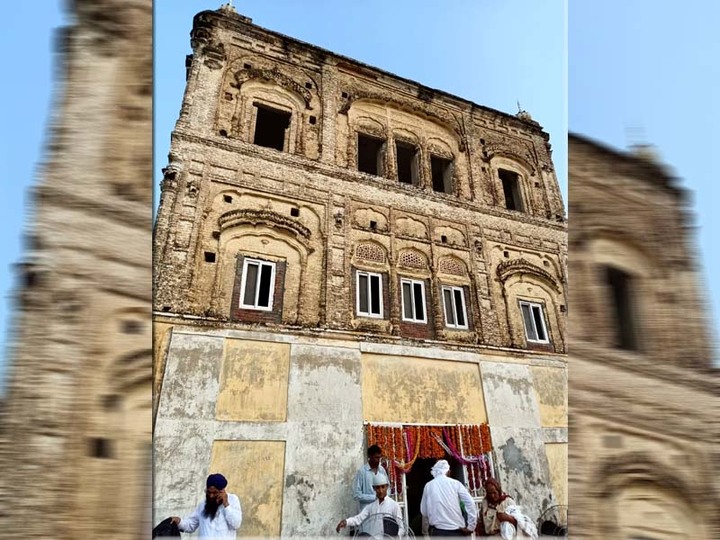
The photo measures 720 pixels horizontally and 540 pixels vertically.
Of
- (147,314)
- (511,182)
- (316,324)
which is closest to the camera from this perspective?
(147,314)

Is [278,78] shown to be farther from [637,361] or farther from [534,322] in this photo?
[637,361]

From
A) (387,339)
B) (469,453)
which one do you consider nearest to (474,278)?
(387,339)

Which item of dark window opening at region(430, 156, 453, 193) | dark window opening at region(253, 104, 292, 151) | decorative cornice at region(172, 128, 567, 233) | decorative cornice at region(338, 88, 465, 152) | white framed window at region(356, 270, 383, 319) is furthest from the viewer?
dark window opening at region(430, 156, 453, 193)

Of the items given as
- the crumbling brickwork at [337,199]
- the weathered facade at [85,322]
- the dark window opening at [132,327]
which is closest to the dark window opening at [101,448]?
the weathered facade at [85,322]

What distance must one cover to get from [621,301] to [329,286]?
6.15 meters

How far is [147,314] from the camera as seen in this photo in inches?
49.6

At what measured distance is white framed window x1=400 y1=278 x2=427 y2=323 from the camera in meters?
7.85

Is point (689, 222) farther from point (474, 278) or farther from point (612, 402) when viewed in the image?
point (474, 278)

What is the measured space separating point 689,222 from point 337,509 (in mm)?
5876

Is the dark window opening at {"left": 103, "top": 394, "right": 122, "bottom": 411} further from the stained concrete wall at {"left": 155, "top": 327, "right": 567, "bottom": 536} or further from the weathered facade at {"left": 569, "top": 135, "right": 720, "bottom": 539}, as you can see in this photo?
the stained concrete wall at {"left": 155, "top": 327, "right": 567, "bottom": 536}

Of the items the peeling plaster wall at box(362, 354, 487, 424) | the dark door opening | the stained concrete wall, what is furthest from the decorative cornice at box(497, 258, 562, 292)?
the dark door opening

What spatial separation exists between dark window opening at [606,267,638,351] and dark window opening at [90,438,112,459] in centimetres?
150

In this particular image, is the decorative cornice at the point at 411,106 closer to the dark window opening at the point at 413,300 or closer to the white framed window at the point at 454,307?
the white framed window at the point at 454,307

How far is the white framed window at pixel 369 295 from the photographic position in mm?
7519
